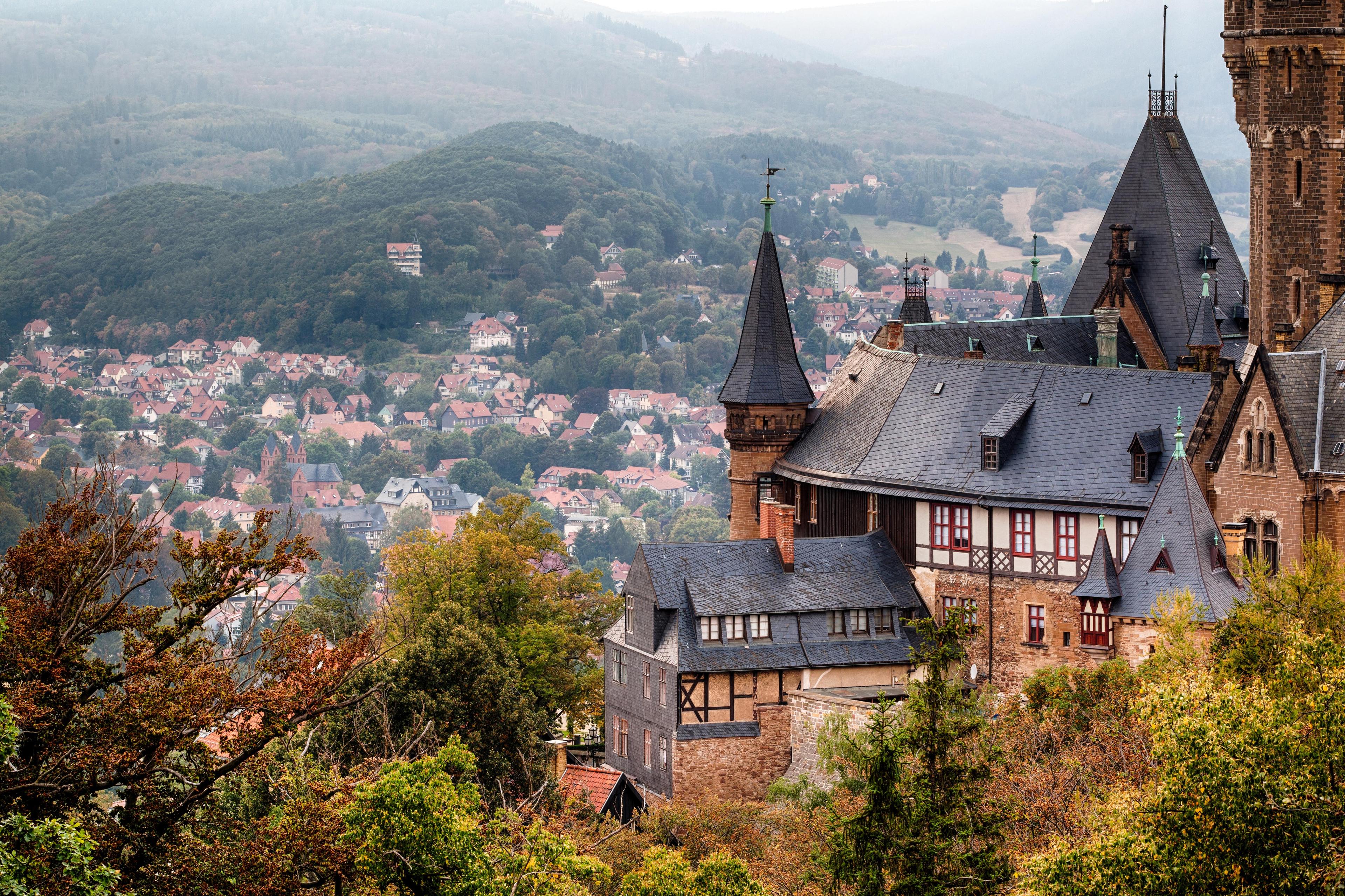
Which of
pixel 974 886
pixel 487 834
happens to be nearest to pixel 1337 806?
pixel 974 886

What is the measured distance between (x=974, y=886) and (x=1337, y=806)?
697 cm

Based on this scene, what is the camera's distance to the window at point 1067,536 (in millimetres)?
52562

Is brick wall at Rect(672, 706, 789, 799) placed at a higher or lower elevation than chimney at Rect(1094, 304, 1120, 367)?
lower

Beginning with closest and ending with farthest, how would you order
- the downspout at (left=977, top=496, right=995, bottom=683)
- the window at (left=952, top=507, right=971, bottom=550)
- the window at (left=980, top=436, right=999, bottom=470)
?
the downspout at (left=977, top=496, right=995, bottom=683) < the window at (left=980, top=436, right=999, bottom=470) < the window at (left=952, top=507, right=971, bottom=550)

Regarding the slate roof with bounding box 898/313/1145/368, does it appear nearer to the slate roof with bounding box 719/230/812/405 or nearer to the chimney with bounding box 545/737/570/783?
the slate roof with bounding box 719/230/812/405

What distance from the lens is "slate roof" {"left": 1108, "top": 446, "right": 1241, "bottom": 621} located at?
48.0 metres

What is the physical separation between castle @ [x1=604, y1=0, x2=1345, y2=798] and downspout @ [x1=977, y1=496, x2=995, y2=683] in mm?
63

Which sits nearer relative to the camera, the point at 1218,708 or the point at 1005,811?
the point at 1218,708

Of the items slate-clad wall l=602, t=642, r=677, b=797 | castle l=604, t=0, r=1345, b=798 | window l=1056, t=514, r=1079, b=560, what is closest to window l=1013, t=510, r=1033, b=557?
castle l=604, t=0, r=1345, b=798

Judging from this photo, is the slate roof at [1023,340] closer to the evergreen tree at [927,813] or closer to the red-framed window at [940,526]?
the red-framed window at [940,526]

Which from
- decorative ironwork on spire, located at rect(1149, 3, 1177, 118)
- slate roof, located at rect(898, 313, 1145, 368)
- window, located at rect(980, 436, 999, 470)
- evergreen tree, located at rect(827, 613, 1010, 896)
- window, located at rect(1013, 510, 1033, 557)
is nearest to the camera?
evergreen tree, located at rect(827, 613, 1010, 896)

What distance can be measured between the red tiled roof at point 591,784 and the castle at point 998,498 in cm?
121

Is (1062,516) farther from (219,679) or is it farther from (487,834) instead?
(219,679)

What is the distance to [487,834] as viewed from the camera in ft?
106
